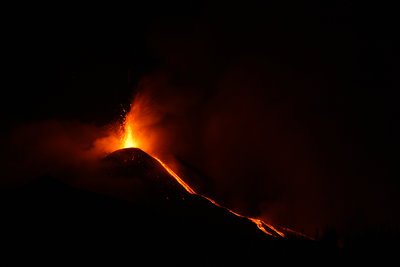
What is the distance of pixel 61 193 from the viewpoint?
1027 centimetres

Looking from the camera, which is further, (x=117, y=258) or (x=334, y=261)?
(x=334, y=261)

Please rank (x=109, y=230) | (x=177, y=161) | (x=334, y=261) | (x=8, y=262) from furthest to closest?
(x=177, y=161)
(x=334, y=261)
(x=109, y=230)
(x=8, y=262)

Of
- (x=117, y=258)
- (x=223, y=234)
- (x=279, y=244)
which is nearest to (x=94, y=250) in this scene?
(x=117, y=258)

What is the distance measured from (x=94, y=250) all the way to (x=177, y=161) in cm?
2308

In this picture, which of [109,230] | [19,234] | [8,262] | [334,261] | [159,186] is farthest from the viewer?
[159,186]

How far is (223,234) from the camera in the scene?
11.1 metres

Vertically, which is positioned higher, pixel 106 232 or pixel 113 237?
pixel 106 232

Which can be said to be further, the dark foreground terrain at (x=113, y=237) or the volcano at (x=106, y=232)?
the volcano at (x=106, y=232)

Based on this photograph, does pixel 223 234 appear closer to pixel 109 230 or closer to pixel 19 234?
pixel 109 230

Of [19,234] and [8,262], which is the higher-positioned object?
[19,234]

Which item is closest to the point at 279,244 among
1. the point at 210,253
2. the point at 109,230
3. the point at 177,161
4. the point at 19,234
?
the point at 210,253

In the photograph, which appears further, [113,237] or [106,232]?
[106,232]

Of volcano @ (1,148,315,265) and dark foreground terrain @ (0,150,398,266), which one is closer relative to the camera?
dark foreground terrain @ (0,150,398,266)

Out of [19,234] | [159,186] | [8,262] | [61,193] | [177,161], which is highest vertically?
[177,161]
